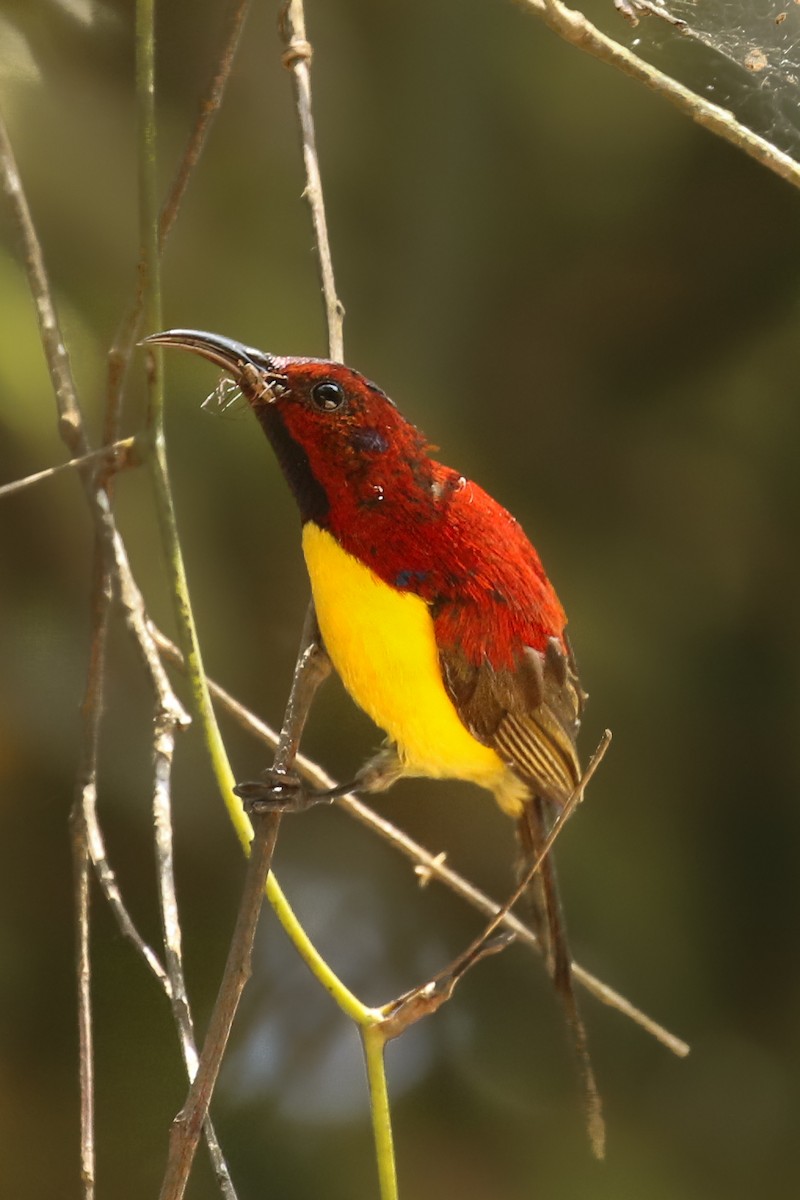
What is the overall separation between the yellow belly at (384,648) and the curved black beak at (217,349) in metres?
0.14

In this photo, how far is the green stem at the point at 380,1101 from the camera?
2.85 ft

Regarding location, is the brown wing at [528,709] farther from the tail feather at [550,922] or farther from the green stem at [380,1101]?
the green stem at [380,1101]

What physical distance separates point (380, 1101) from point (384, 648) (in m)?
0.31

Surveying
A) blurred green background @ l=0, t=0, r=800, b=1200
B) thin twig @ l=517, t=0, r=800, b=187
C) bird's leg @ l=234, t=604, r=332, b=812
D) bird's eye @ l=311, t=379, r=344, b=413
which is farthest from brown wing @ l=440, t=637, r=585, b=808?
blurred green background @ l=0, t=0, r=800, b=1200

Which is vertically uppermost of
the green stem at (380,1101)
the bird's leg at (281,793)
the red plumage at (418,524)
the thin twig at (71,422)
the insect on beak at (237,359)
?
the insect on beak at (237,359)

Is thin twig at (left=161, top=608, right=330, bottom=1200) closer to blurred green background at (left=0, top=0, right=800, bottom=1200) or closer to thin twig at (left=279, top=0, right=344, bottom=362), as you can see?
thin twig at (left=279, top=0, right=344, bottom=362)

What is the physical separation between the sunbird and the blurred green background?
529 millimetres

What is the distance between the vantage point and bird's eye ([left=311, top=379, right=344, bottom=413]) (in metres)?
0.81

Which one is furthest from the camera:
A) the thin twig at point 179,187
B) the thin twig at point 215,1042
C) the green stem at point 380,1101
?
the thin twig at point 179,187

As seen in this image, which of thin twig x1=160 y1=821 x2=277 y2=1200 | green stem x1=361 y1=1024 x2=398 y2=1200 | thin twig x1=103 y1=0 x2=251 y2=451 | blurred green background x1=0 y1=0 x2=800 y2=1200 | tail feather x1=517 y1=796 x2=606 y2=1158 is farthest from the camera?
blurred green background x1=0 y1=0 x2=800 y2=1200

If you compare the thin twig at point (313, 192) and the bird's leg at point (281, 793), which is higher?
the thin twig at point (313, 192)

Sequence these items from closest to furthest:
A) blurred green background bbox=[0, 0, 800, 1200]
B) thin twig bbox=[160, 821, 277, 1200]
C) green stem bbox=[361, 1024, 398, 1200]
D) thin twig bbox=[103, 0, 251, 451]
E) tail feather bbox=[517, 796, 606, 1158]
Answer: thin twig bbox=[160, 821, 277, 1200] → green stem bbox=[361, 1024, 398, 1200] → thin twig bbox=[103, 0, 251, 451] → tail feather bbox=[517, 796, 606, 1158] → blurred green background bbox=[0, 0, 800, 1200]

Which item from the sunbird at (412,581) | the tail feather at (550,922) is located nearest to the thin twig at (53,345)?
the sunbird at (412,581)

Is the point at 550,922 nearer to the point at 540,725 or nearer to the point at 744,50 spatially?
the point at 540,725
